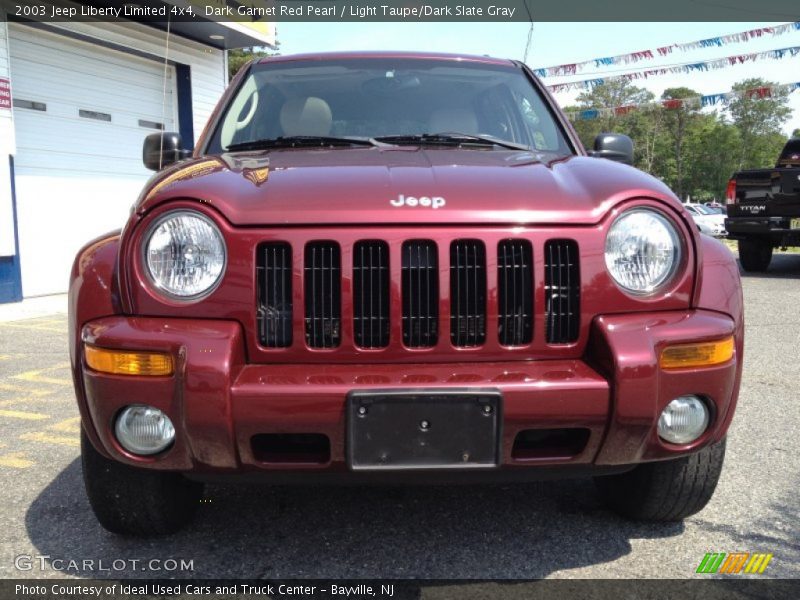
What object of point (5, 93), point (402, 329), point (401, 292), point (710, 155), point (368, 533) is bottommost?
point (368, 533)

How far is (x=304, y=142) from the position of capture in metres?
2.85

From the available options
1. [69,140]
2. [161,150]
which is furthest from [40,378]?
[69,140]

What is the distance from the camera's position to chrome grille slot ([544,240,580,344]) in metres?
2.06

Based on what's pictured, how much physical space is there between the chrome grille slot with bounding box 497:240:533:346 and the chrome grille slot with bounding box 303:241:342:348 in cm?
45

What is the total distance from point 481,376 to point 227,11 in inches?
415

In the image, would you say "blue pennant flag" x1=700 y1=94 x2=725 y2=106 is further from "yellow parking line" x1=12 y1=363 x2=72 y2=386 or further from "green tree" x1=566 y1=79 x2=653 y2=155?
"green tree" x1=566 y1=79 x2=653 y2=155

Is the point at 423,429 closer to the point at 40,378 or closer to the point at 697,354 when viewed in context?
the point at 697,354

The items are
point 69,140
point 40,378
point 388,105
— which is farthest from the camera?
point 69,140

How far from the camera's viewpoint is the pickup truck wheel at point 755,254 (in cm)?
1151

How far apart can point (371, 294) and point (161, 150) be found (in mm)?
1711

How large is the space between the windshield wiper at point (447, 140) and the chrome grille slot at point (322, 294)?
3.18ft

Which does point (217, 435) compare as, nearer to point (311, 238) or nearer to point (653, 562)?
point (311, 238)

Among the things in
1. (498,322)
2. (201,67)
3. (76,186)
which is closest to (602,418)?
(498,322)

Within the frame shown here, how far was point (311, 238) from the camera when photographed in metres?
2.00
